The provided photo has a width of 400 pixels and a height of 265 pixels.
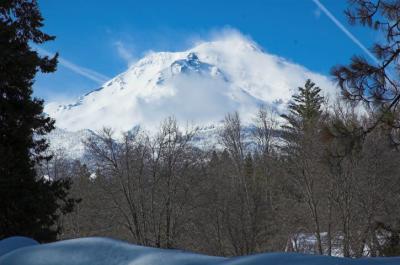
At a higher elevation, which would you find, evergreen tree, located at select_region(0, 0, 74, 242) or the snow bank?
evergreen tree, located at select_region(0, 0, 74, 242)

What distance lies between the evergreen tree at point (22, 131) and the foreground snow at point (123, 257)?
869 centimetres

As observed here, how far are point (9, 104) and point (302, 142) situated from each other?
15.8 m

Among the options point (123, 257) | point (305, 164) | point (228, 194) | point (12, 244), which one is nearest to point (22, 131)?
point (12, 244)

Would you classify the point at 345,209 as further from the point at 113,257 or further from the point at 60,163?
the point at 60,163

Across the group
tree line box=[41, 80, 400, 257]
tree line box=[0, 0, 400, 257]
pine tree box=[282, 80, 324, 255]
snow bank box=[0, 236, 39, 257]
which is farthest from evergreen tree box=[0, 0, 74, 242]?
pine tree box=[282, 80, 324, 255]

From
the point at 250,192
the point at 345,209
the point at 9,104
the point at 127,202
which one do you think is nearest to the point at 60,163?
the point at 127,202

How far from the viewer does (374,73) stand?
746cm

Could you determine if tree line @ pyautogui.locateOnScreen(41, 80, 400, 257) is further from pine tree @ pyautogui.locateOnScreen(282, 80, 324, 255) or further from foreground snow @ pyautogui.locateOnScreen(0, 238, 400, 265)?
foreground snow @ pyautogui.locateOnScreen(0, 238, 400, 265)

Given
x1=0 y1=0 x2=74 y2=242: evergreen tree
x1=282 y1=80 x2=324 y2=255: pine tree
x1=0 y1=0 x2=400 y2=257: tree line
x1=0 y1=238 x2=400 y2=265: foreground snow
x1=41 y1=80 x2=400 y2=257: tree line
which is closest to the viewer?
x1=0 y1=238 x2=400 y2=265: foreground snow

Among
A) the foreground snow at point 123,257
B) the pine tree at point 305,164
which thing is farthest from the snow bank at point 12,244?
the pine tree at point 305,164

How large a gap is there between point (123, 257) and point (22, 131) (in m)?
10.3

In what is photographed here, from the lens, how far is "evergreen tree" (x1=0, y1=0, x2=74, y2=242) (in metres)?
11.7

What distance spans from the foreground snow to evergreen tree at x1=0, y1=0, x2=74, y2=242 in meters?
8.69

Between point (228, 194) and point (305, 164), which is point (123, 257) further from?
point (228, 194)
